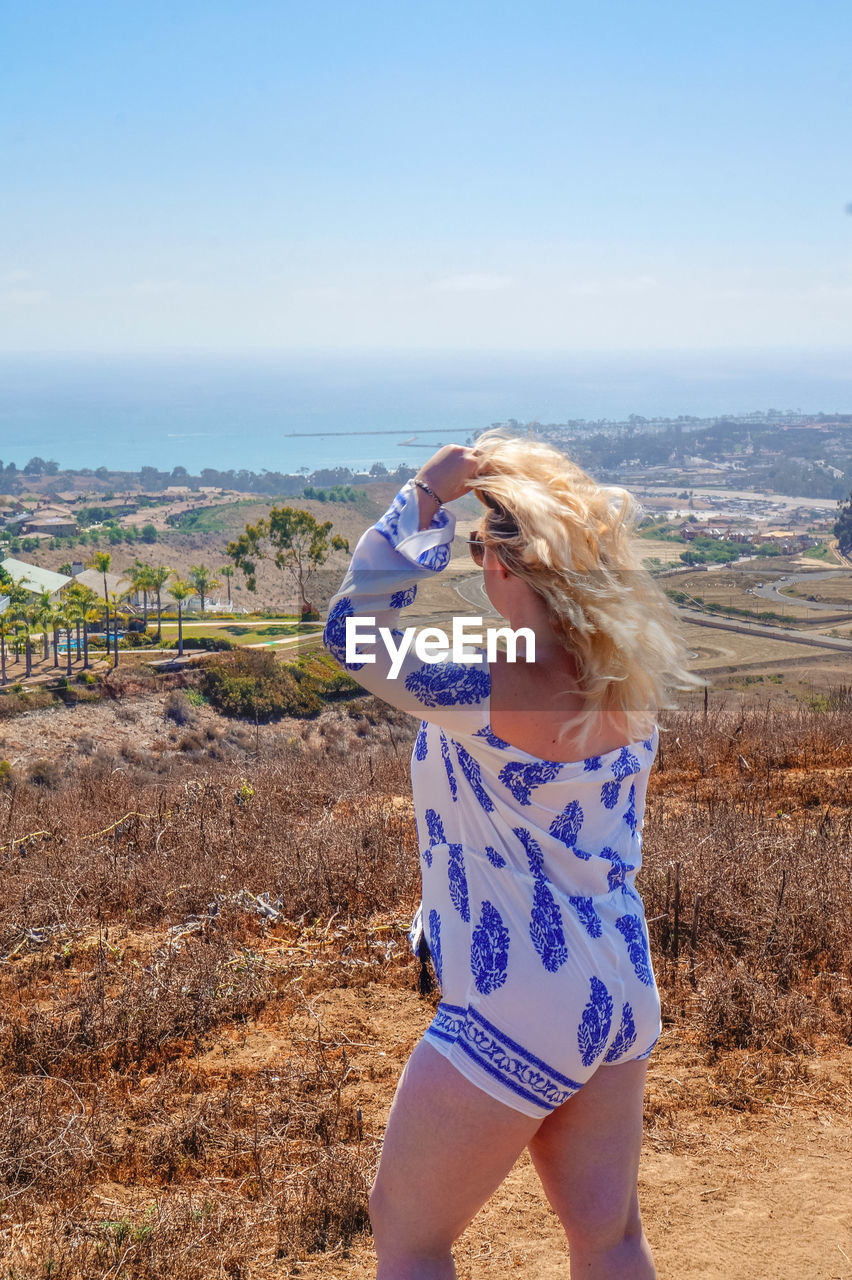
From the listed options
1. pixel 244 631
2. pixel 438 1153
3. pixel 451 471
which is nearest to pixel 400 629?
pixel 451 471

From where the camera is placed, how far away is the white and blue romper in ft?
4.03

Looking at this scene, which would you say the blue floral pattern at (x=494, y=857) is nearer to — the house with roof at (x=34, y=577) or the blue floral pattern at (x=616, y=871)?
the blue floral pattern at (x=616, y=871)

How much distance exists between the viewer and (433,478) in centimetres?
144

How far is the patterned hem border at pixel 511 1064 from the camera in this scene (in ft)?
3.96

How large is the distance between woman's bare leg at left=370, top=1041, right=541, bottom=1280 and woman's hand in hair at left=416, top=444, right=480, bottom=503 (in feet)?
2.60

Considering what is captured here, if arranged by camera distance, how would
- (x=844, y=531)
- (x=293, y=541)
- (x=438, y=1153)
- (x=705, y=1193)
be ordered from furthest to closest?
(x=293, y=541) < (x=844, y=531) < (x=705, y=1193) < (x=438, y=1153)

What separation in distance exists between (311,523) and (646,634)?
150 ft

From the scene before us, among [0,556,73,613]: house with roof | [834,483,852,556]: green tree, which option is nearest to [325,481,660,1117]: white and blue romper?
[0,556,73,613]: house with roof

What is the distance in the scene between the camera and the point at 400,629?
4.42 ft

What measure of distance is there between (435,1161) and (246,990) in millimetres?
2585

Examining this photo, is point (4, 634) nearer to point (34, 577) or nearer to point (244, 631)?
point (244, 631)

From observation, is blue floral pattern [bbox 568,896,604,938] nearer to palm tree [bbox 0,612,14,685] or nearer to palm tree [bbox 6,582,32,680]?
palm tree [bbox 6,582,32,680]

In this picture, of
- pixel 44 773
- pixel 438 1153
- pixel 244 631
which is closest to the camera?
pixel 438 1153

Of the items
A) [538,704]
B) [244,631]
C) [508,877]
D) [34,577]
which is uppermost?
[538,704]
